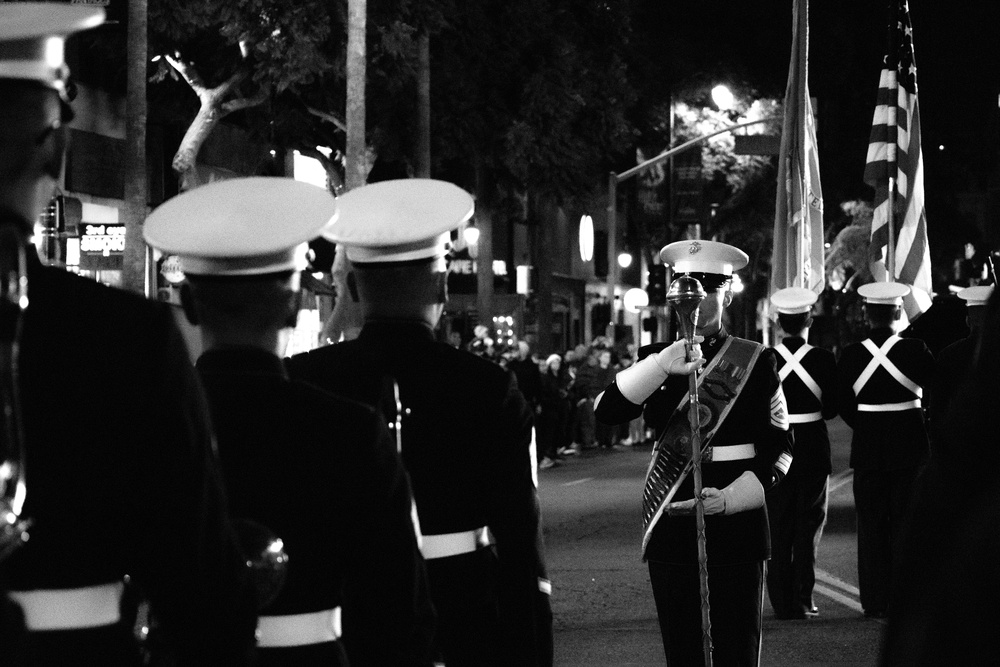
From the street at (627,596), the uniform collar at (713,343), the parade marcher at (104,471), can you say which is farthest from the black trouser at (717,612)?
the parade marcher at (104,471)

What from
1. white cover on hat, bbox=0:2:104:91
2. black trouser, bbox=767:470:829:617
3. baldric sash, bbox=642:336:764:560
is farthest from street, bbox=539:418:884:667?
white cover on hat, bbox=0:2:104:91

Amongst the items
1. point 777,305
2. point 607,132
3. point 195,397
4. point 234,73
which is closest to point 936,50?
point 607,132

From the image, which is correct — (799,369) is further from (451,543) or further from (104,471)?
(104,471)

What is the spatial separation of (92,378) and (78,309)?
11cm

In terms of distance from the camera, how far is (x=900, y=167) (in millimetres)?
17578

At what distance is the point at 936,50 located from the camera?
1892 inches

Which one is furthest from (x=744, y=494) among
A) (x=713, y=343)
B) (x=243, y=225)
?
(x=243, y=225)

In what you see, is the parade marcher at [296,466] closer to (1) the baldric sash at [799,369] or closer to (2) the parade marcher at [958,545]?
(2) the parade marcher at [958,545]

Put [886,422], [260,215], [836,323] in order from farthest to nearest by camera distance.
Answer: [836,323] < [886,422] < [260,215]

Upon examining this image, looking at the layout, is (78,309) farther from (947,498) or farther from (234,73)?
(234,73)

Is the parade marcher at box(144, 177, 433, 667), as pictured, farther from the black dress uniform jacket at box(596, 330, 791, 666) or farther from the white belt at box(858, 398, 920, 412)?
the white belt at box(858, 398, 920, 412)

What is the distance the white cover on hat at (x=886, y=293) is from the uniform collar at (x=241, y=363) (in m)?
7.92

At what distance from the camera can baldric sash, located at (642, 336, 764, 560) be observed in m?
6.66

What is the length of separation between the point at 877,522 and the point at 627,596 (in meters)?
1.86
